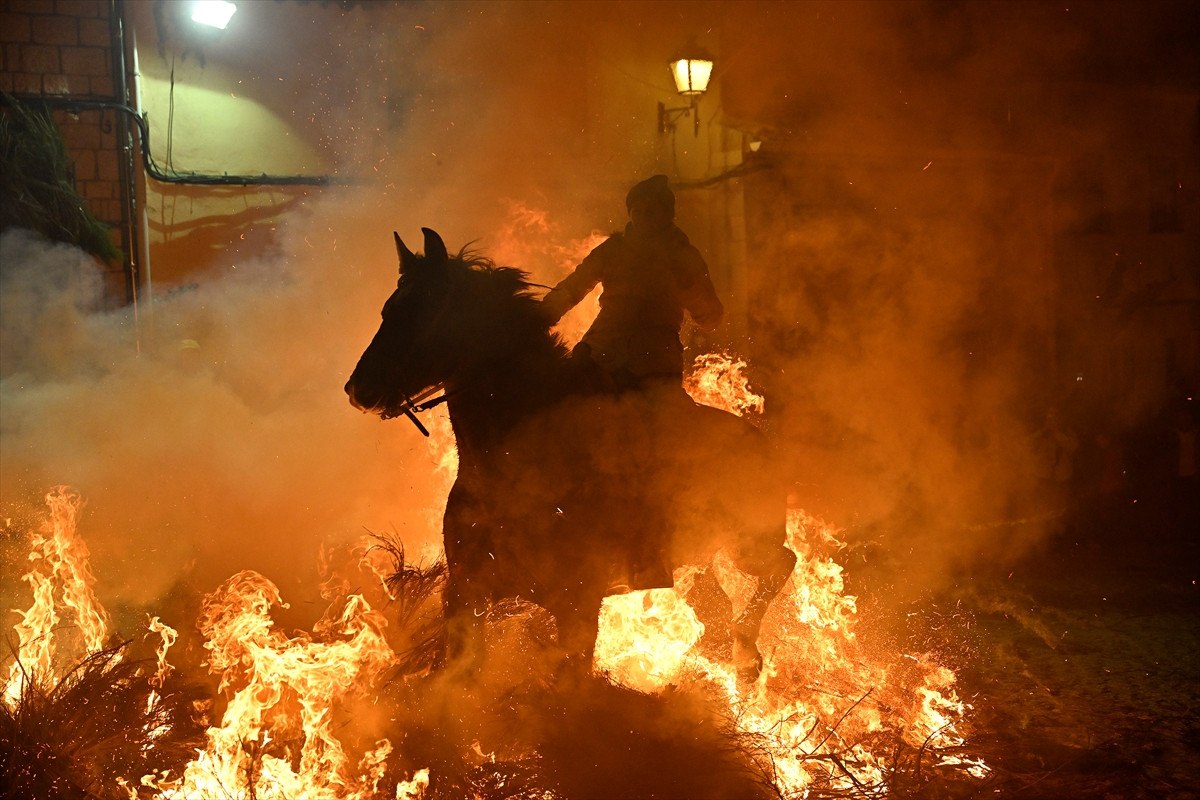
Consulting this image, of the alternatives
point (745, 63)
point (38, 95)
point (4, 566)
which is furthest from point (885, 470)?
point (38, 95)

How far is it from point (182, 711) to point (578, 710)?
89.3 inches

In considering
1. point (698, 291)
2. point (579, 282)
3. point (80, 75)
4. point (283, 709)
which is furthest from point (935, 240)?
point (80, 75)

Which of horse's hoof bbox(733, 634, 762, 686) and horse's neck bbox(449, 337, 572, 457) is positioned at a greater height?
horse's neck bbox(449, 337, 572, 457)

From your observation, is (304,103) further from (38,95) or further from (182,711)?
(182,711)

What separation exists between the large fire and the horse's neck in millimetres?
1475

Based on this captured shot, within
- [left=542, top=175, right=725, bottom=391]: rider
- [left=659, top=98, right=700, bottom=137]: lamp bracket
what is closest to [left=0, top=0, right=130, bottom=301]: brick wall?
[left=659, top=98, right=700, bottom=137]: lamp bracket

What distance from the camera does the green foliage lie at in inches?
321

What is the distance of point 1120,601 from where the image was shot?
8.02 meters

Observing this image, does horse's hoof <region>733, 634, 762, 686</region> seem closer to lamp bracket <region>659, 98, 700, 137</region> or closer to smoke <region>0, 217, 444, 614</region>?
smoke <region>0, 217, 444, 614</region>

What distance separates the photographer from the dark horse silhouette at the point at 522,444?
14.0 feet

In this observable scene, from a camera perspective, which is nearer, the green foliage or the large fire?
the large fire

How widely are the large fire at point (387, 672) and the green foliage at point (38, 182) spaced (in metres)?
3.00

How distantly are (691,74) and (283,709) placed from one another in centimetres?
755

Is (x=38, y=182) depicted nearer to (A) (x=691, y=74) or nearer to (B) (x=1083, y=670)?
(A) (x=691, y=74)
